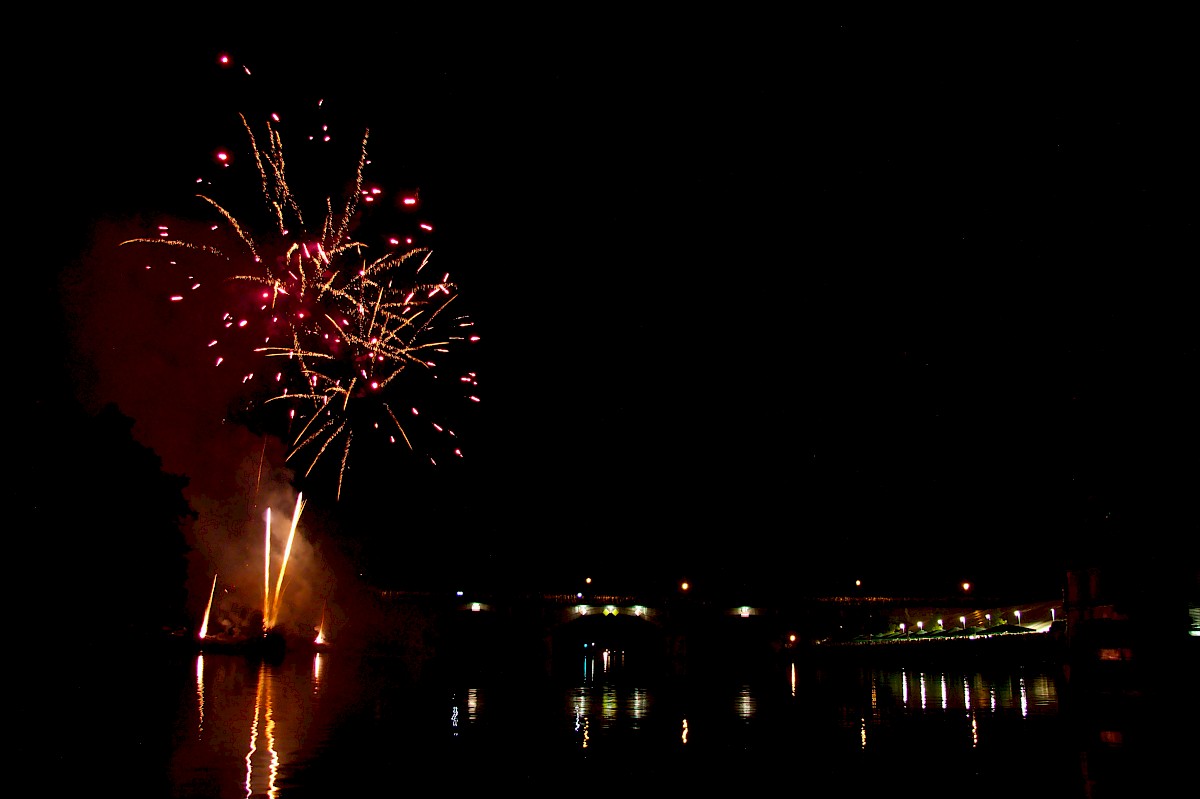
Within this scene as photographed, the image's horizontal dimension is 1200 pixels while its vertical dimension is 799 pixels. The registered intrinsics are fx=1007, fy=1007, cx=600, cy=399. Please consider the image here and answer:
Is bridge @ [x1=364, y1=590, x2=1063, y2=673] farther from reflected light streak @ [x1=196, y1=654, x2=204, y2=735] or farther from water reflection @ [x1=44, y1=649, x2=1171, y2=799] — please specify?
water reflection @ [x1=44, y1=649, x2=1171, y2=799]

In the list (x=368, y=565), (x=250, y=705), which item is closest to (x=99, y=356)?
(x=250, y=705)

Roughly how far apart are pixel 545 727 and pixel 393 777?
734cm

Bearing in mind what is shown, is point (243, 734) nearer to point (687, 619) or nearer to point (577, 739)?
point (577, 739)

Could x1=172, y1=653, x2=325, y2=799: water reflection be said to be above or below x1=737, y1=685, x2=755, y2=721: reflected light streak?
above

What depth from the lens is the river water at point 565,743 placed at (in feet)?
39.0

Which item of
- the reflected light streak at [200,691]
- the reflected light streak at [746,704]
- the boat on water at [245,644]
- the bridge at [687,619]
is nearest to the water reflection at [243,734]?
the reflected light streak at [200,691]

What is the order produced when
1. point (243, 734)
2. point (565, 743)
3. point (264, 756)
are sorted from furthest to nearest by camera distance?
point (565, 743), point (243, 734), point (264, 756)

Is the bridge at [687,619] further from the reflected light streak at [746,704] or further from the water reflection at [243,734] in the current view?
the water reflection at [243,734]

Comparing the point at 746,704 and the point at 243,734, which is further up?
the point at 243,734

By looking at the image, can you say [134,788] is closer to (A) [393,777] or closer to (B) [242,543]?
(A) [393,777]

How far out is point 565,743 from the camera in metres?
16.5

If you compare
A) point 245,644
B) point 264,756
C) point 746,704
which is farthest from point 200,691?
point 245,644

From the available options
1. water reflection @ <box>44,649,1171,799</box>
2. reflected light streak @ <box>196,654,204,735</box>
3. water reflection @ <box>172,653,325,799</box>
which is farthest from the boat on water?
water reflection @ <box>44,649,1171,799</box>

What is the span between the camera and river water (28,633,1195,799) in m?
11.9
